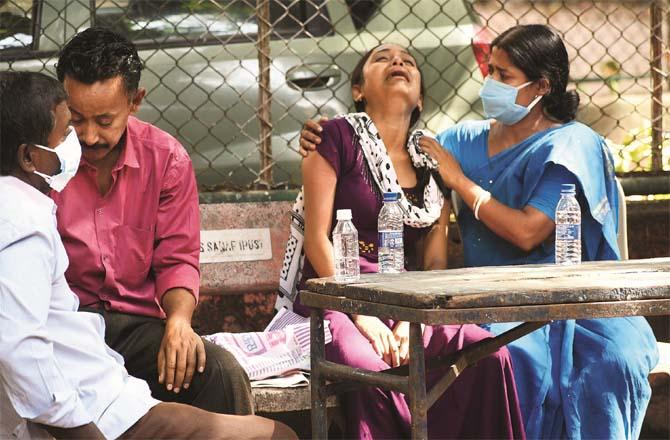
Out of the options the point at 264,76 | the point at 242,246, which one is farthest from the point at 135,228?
the point at 264,76

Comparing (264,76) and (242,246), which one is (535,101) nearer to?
(264,76)

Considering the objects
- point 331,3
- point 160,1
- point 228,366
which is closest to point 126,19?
point 160,1

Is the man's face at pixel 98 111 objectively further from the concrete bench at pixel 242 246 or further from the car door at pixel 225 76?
the car door at pixel 225 76

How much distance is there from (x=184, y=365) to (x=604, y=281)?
52.3 inches

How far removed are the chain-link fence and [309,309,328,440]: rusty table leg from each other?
6.19 ft

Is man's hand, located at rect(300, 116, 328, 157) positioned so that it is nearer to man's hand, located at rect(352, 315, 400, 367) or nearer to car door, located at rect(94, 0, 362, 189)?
man's hand, located at rect(352, 315, 400, 367)

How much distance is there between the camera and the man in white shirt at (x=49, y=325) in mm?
2701

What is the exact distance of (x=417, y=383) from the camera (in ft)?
10.7

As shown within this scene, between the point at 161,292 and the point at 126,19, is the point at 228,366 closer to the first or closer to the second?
the point at 161,292

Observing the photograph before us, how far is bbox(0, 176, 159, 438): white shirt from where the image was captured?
2.69 m

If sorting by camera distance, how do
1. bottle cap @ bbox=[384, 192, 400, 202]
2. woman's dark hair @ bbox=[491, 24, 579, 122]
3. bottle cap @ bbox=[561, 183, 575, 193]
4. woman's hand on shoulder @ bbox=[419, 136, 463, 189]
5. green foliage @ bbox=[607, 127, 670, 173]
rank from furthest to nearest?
green foliage @ bbox=[607, 127, 670, 173], woman's dark hair @ bbox=[491, 24, 579, 122], woman's hand on shoulder @ bbox=[419, 136, 463, 189], bottle cap @ bbox=[561, 183, 575, 193], bottle cap @ bbox=[384, 192, 400, 202]

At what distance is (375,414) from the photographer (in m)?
3.94

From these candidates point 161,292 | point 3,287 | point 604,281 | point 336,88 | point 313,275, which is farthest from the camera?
point 336,88

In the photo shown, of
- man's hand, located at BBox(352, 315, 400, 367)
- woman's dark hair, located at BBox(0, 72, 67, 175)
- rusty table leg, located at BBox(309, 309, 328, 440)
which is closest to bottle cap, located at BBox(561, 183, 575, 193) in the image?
man's hand, located at BBox(352, 315, 400, 367)
